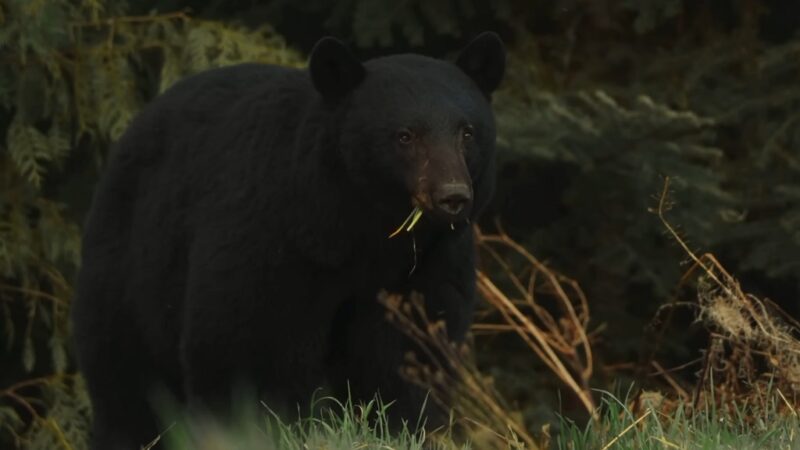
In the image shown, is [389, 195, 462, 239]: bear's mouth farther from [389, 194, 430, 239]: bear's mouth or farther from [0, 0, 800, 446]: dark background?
[0, 0, 800, 446]: dark background

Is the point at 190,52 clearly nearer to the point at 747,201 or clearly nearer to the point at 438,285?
the point at 747,201

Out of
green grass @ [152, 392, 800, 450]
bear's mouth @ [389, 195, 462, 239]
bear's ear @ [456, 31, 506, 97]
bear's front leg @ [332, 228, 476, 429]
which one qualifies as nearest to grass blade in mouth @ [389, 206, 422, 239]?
bear's mouth @ [389, 195, 462, 239]

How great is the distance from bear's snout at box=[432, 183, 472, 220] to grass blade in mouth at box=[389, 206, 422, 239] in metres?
0.16

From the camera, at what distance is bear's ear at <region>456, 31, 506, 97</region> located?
20.6ft

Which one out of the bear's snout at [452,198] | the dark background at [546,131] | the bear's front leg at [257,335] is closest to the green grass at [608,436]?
the bear's front leg at [257,335]

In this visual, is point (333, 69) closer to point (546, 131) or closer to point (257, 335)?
point (257, 335)

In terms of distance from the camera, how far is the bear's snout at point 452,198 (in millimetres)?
5785

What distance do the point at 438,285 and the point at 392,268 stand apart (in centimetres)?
16

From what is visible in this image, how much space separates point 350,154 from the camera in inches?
239

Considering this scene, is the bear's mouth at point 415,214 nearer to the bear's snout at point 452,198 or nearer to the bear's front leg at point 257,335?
the bear's snout at point 452,198

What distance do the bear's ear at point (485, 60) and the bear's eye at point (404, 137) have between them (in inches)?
16.3

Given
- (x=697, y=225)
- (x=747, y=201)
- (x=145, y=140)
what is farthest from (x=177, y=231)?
(x=747, y=201)

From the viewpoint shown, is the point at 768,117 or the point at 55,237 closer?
the point at 55,237

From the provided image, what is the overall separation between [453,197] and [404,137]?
13.8 inches
